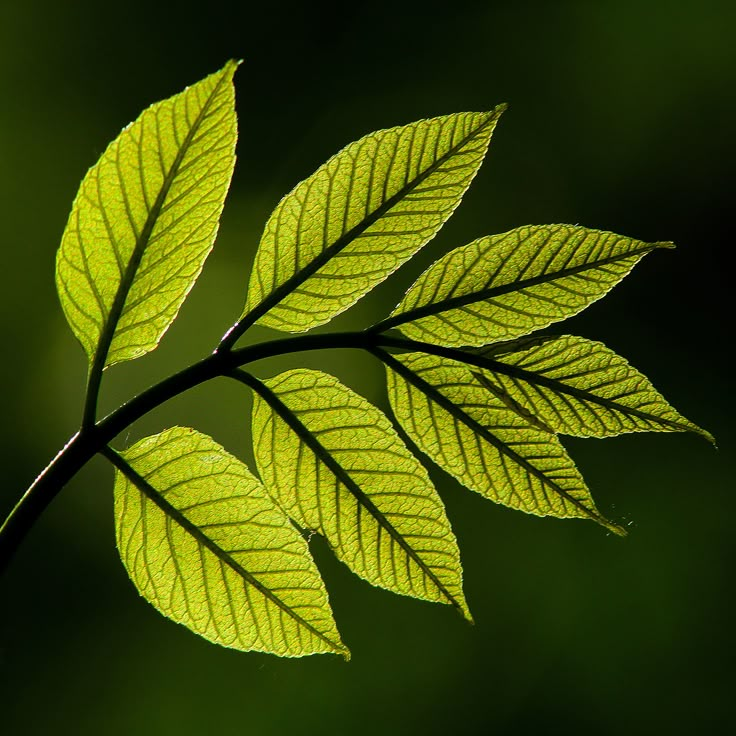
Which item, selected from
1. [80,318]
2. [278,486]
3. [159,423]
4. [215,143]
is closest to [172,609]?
[278,486]

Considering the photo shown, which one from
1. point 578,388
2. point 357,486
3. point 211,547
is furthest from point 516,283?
point 211,547

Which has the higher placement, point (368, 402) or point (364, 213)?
point (364, 213)

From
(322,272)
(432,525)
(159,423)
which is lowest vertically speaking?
(432,525)

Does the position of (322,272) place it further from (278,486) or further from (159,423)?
(159,423)

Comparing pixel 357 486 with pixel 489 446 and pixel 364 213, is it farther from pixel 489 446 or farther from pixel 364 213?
pixel 364 213

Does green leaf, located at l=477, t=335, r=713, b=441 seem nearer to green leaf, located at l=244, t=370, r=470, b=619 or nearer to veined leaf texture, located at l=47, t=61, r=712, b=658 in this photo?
veined leaf texture, located at l=47, t=61, r=712, b=658

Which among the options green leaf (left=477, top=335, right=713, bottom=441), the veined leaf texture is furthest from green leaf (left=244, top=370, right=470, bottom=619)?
green leaf (left=477, top=335, right=713, bottom=441)
